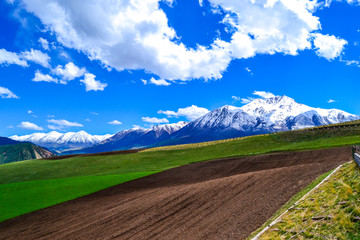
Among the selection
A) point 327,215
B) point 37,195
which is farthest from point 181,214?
point 37,195

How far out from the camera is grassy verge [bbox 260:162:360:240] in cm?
791

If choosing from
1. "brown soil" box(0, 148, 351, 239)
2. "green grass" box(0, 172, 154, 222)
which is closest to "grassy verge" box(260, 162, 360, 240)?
"brown soil" box(0, 148, 351, 239)

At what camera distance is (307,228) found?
8.89 m

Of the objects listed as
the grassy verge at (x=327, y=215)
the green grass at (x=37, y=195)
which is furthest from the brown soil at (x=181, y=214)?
the green grass at (x=37, y=195)

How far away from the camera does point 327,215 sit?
9.05 m

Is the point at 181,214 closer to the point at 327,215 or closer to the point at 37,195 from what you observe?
the point at 327,215

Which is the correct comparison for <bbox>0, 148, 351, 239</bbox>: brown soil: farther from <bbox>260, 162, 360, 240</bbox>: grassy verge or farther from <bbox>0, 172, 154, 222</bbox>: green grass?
<bbox>0, 172, 154, 222</bbox>: green grass

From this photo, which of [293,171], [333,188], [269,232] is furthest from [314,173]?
[269,232]

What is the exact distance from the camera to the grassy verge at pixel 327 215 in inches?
311

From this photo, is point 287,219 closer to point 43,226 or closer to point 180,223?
point 180,223

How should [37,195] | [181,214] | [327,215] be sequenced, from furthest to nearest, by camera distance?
[37,195], [181,214], [327,215]

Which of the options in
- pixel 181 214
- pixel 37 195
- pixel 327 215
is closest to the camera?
pixel 327 215

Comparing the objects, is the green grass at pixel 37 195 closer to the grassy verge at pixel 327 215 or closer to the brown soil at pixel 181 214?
the brown soil at pixel 181 214

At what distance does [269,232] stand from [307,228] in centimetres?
177
